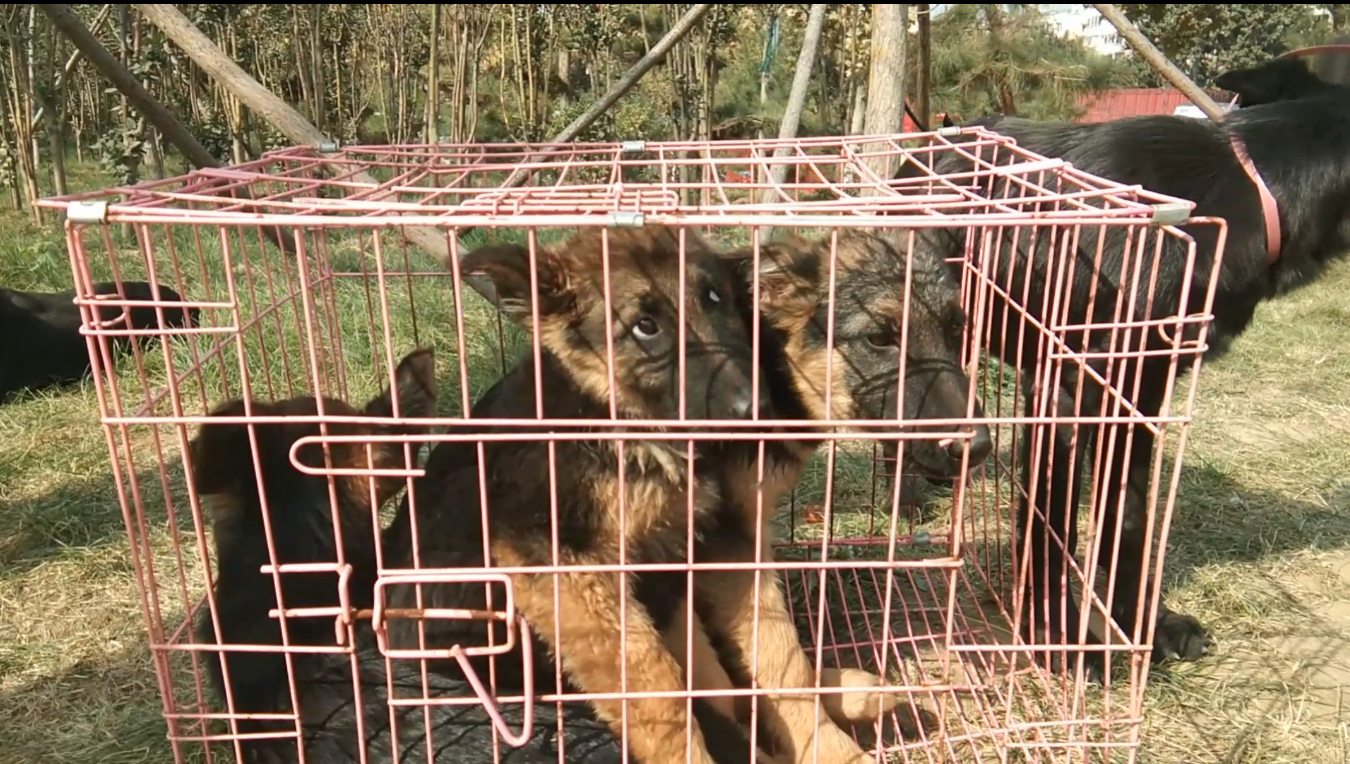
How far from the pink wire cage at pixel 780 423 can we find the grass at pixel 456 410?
6cm

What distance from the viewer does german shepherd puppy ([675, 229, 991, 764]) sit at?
9.15 ft

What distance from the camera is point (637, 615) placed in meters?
2.56

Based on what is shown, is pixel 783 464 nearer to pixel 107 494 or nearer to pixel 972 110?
pixel 107 494

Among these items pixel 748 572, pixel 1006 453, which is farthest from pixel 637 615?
pixel 1006 453

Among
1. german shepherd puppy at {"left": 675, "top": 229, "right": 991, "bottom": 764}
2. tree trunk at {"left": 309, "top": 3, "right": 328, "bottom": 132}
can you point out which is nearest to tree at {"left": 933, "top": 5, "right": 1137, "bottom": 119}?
tree trunk at {"left": 309, "top": 3, "right": 328, "bottom": 132}

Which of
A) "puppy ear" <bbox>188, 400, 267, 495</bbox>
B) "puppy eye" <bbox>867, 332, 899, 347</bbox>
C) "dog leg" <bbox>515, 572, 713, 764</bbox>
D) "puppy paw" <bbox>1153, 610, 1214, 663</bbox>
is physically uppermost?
"puppy eye" <bbox>867, 332, 899, 347</bbox>

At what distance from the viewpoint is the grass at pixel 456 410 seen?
3.05m

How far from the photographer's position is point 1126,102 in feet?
62.8

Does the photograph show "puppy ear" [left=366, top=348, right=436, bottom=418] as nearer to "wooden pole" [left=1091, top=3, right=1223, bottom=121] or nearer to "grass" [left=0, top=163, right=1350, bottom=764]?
"grass" [left=0, top=163, right=1350, bottom=764]

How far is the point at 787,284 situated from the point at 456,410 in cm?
297

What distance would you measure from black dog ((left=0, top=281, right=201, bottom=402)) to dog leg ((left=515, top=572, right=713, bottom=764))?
4.34 m

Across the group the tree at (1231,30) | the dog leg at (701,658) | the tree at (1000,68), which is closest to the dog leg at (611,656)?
the dog leg at (701,658)

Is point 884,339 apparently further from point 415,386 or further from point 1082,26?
point 1082,26

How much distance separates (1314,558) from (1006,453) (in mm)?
1476
